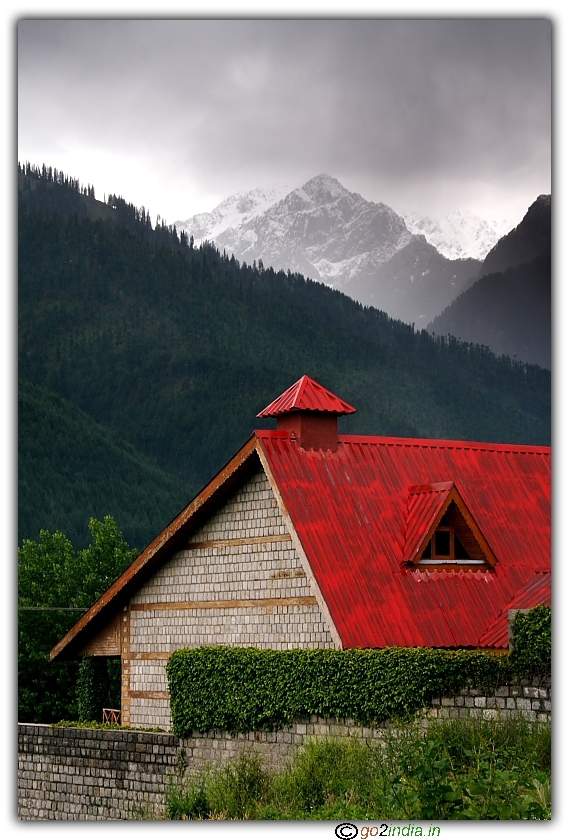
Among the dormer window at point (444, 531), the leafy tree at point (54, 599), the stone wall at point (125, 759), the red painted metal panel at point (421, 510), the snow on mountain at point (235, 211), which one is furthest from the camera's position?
the leafy tree at point (54, 599)

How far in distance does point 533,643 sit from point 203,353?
1515 inches

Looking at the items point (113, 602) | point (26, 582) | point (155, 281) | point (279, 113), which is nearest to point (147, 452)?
point (155, 281)

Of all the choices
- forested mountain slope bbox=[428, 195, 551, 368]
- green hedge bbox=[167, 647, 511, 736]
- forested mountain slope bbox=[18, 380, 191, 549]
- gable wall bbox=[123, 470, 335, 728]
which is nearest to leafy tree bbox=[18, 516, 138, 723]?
forested mountain slope bbox=[18, 380, 191, 549]

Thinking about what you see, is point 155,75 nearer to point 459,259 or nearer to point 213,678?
point 459,259

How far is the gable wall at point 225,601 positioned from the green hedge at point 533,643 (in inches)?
148

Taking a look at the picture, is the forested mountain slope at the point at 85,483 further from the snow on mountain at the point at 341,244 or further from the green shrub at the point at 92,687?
the snow on mountain at the point at 341,244

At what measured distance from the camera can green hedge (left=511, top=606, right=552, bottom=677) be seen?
48.3 feet

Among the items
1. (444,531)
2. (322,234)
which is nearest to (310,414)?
(444,531)

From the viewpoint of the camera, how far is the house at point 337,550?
18.1 meters

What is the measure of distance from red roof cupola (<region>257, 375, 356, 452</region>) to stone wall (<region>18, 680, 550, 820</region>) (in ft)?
14.5

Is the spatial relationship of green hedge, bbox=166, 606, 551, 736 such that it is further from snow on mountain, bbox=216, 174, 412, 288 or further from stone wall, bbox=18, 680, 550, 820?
snow on mountain, bbox=216, 174, 412, 288

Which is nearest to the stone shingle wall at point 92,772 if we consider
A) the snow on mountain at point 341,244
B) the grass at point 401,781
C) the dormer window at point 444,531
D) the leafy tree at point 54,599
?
the grass at point 401,781

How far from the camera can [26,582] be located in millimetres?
41688

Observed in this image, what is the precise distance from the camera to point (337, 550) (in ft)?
60.0
